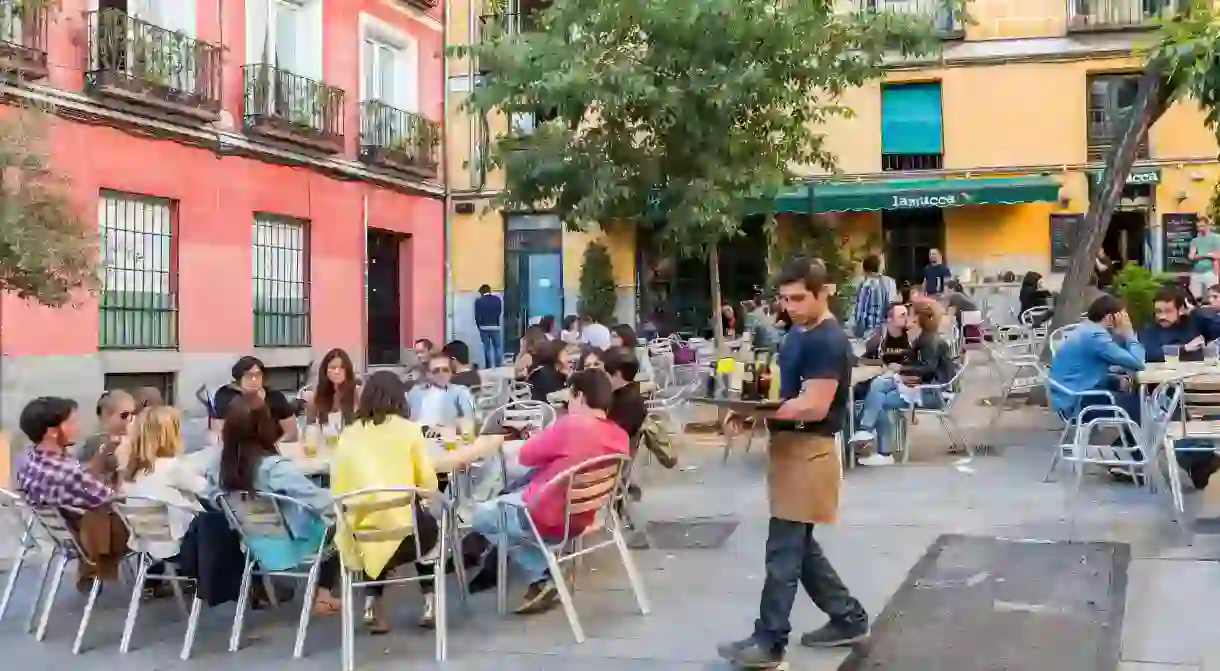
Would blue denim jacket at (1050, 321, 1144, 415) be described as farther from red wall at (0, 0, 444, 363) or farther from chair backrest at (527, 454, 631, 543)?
red wall at (0, 0, 444, 363)

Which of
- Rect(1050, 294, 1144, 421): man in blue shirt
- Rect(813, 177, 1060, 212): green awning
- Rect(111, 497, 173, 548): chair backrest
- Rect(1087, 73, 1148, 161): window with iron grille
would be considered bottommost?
Rect(111, 497, 173, 548): chair backrest

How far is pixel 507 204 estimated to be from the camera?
13.8 meters

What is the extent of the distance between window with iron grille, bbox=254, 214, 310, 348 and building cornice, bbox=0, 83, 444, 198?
99cm

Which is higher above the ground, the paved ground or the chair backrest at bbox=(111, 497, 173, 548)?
the chair backrest at bbox=(111, 497, 173, 548)

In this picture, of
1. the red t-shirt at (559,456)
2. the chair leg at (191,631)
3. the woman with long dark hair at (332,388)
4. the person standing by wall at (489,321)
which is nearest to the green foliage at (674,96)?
the woman with long dark hair at (332,388)

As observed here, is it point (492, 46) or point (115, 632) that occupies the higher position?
point (492, 46)

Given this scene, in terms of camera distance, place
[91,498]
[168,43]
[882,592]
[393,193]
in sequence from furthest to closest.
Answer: [393,193], [168,43], [882,592], [91,498]

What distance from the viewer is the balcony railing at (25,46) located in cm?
1298

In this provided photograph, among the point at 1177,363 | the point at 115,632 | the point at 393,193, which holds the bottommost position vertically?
the point at 115,632

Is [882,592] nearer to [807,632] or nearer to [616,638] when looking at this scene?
[807,632]

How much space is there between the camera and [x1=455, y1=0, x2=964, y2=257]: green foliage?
12016 millimetres

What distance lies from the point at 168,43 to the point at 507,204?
5270 mm

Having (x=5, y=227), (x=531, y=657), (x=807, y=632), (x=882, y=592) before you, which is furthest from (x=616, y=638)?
(x=5, y=227)

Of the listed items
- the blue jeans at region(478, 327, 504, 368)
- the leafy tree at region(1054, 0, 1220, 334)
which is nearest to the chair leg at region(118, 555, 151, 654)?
the leafy tree at region(1054, 0, 1220, 334)
